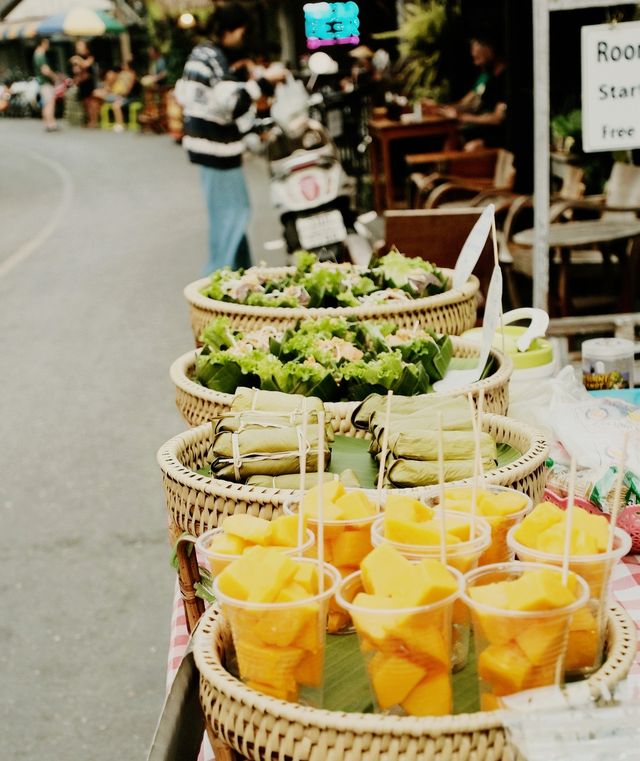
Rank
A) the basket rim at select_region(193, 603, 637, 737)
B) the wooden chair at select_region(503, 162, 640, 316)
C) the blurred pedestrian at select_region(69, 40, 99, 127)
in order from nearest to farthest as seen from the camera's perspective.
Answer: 1. the basket rim at select_region(193, 603, 637, 737)
2. the wooden chair at select_region(503, 162, 640, 316)
3. the blurred pedestrian at select_region(69, 40, 99, 127)

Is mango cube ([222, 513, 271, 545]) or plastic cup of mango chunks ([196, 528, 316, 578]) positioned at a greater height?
mango cube ([222, 513, 271, 545])

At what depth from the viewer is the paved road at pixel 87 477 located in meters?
3.50

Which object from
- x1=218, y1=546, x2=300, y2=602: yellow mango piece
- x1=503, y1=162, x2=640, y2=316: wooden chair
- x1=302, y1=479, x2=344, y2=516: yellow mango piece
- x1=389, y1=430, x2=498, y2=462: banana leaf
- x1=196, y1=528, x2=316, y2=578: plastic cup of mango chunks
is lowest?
x1=503, y1=162, x2=640, y2=316: wooden chair

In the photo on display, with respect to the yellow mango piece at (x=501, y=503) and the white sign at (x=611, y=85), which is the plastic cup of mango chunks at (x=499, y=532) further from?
the white sign at (x=611, y=85)

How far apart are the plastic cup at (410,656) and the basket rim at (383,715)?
5cm

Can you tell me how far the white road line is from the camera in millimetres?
11797

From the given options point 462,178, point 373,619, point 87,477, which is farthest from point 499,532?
point 462,178

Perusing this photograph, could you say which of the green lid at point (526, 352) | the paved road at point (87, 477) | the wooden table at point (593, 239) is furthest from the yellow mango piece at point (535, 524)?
the wooden table at point (593, 239)

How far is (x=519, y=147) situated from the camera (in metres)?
8.31

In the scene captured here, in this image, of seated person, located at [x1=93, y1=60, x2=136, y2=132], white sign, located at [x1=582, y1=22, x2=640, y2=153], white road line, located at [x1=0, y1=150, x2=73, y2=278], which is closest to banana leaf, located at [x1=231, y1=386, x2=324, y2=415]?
white sign, located at [x1=582, y1=22, x2=640, y2=153]

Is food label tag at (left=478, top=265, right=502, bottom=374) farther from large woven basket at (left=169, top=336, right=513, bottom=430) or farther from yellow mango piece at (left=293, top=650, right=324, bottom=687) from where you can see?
yellow mango piece at (left=293, top=650, right=324, bottom=687)

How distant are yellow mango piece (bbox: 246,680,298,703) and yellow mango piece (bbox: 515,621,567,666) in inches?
11.9

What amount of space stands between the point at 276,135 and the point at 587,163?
242cm

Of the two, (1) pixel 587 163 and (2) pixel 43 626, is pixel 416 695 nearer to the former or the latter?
(2) pixel 43 626
